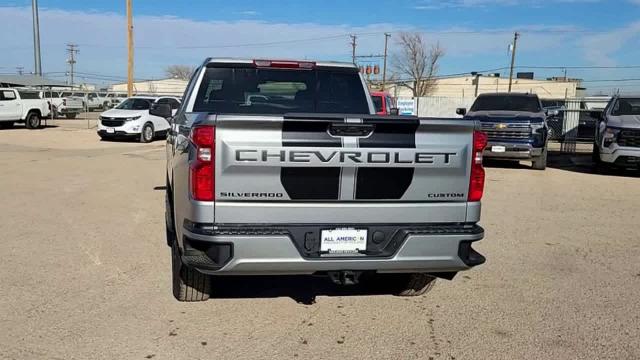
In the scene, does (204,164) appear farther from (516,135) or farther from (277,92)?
(516,135)

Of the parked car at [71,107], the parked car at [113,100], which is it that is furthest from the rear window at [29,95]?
the parked car at [113,100]

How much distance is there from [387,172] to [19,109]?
25.7 meters

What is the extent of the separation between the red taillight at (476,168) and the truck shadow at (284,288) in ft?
4.70

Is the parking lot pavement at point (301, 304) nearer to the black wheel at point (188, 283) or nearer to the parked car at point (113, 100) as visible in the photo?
the black wheel at point (188, 283)

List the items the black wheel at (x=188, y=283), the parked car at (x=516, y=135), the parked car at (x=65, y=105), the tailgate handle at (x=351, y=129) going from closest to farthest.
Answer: the tailgate handle at (x=351, y=129) → the black wheel at (x=188, y=283) → the parked car at (x=516, y=135) → the parked car at (x=65, y=105)

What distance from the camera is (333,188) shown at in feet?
12.1

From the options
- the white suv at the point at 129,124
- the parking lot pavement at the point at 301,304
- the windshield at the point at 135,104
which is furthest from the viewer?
the windshield at the point at 135,104

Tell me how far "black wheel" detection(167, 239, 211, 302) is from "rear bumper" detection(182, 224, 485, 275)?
574 mm

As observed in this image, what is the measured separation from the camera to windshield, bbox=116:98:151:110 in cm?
2164

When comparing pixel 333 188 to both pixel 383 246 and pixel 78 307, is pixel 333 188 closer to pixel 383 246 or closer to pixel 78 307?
pixel 383 246

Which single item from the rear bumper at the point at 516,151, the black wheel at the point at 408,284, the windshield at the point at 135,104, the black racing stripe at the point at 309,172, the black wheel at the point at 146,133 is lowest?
the black wheel at the point at 146,133

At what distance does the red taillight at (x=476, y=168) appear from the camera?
3867 mm

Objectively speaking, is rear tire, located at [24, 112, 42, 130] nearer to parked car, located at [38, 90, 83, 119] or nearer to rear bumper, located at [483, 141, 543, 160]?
parked car, located at [38, 90, 83, 119]

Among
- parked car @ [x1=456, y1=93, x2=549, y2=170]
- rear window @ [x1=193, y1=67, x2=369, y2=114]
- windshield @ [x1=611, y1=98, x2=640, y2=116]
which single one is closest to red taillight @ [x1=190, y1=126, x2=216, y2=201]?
rear window @ [x1=193, y1=67, x2=369, y2=114]
